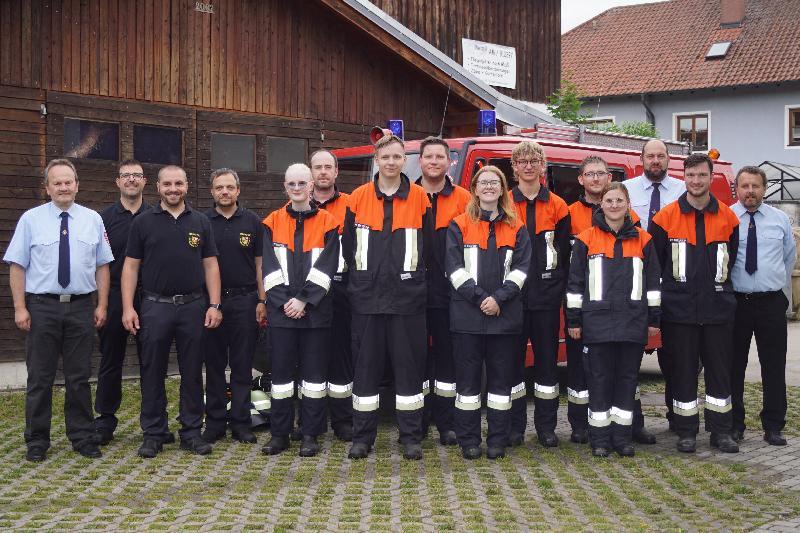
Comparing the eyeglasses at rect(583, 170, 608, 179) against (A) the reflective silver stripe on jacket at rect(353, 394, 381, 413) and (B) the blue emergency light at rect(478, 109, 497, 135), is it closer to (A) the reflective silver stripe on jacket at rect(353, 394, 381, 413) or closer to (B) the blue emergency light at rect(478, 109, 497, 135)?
(B) the blue emergency light at rect(478, 109, 497, 135)

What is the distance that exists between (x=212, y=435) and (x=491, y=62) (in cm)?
1340

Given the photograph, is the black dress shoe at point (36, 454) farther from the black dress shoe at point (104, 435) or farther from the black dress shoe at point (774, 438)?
the black dress shoe at point (774, 438)

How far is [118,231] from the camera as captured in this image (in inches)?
298

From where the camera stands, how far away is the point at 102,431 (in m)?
7.46

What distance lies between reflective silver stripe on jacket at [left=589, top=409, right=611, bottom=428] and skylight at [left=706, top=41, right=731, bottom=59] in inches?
1229

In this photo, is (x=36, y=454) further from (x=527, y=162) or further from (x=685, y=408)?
(x=685, y=408)

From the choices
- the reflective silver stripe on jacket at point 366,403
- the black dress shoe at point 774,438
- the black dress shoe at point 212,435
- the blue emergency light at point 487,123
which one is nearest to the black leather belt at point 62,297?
the black dress shoe at point 212,435

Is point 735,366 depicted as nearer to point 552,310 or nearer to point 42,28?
point 552,310

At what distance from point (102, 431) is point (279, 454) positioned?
1.40 metres

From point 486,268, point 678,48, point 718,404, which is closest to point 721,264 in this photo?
point 718,404

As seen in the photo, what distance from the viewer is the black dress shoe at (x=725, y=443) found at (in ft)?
23.8

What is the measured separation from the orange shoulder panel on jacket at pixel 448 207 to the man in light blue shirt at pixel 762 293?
6.91 feet

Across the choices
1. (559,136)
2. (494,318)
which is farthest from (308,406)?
(559,136)

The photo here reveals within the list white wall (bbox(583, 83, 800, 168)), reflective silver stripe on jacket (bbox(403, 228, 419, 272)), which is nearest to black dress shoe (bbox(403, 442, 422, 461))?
reflective silver stripe on jacket (bbox(403, 228, 419, 272))
